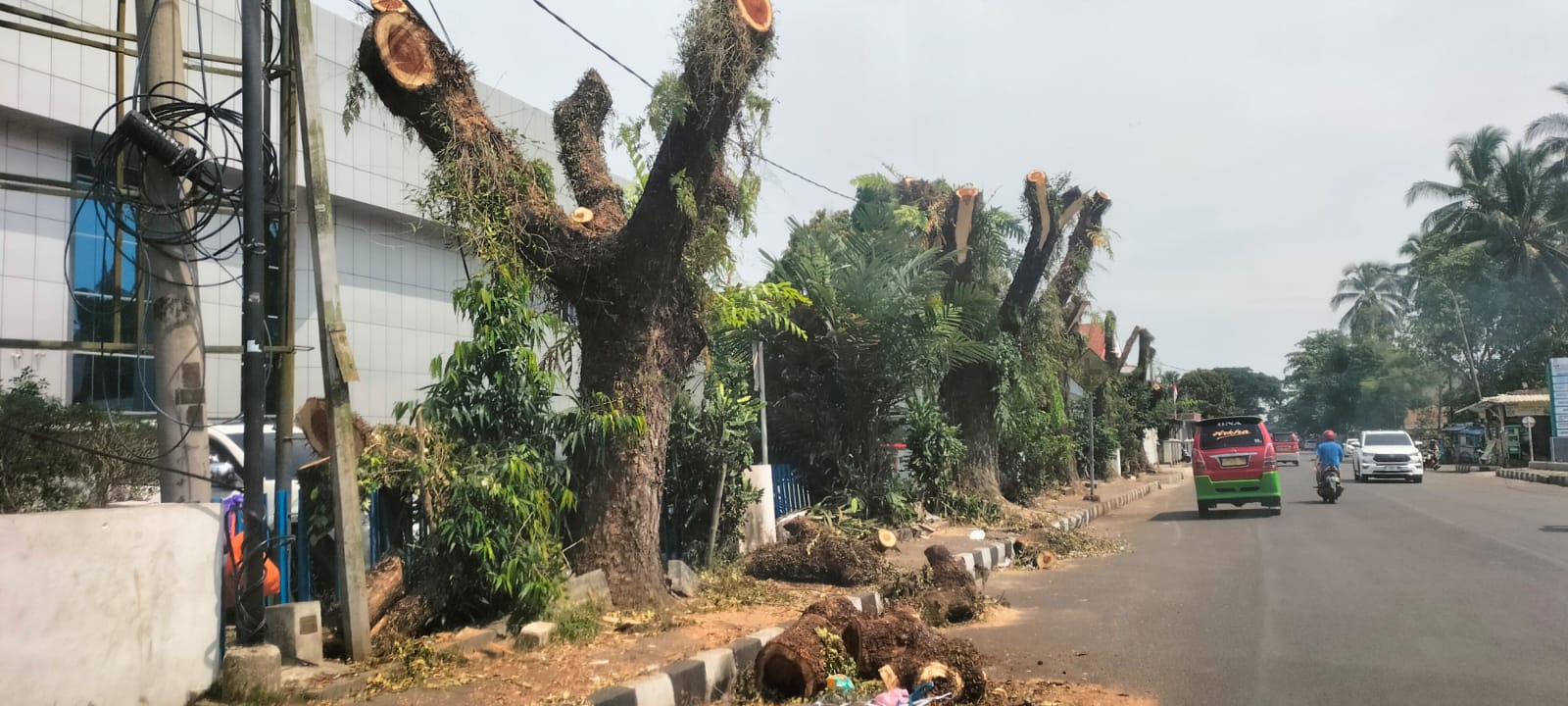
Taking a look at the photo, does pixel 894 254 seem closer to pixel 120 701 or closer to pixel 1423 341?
pixel 120 701

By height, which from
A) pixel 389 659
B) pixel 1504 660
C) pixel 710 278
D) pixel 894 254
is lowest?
pixel 1504 660

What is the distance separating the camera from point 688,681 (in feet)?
18.7

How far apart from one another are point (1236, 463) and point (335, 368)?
51.7ft

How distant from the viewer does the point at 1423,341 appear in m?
50.0

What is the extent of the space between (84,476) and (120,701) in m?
2.55

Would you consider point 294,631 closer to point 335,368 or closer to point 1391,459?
point 335,368

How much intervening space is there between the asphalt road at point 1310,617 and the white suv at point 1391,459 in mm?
15409

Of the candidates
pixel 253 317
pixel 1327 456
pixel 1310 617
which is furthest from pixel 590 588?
pixel 1327 456

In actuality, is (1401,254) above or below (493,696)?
above

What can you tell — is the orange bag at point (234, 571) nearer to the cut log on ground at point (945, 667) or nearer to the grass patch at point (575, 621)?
the grass patch at point (575, 621)

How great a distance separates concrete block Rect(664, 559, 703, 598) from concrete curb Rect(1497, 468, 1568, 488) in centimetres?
2693

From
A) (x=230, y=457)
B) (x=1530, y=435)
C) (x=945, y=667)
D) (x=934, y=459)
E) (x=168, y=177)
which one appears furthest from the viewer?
(x=1530, y=435)

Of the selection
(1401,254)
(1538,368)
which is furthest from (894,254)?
(1401,254)

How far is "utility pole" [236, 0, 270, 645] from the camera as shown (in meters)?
5.75
